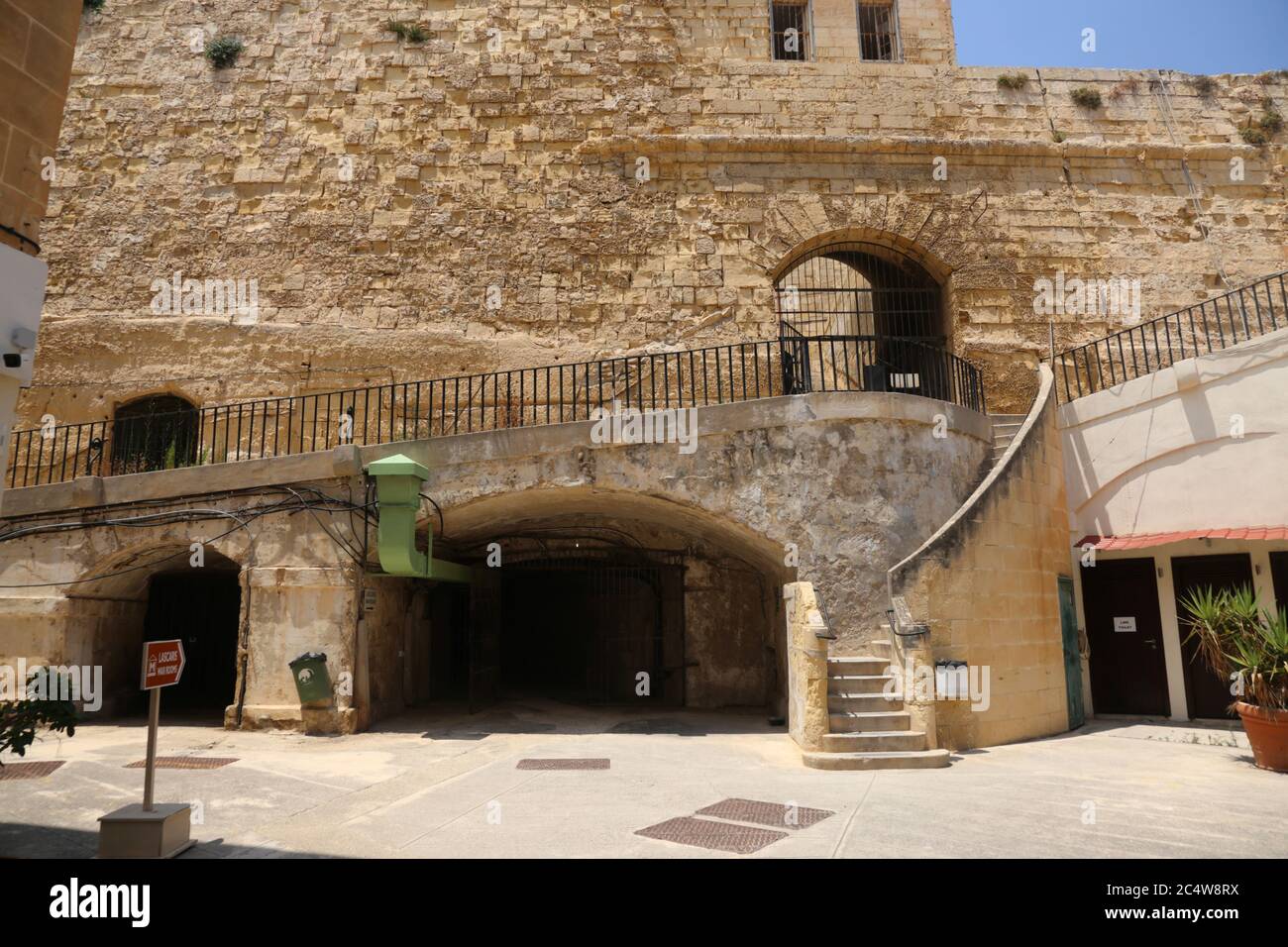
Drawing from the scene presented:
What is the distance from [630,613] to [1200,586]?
26.9ft

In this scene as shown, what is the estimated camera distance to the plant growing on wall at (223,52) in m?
15.3

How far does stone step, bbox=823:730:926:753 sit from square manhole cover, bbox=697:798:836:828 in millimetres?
1825

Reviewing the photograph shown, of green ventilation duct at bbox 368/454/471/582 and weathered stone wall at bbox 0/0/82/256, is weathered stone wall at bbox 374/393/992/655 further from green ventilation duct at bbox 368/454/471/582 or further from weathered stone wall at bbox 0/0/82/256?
weathered stone wall at bbox 0/0/82/256

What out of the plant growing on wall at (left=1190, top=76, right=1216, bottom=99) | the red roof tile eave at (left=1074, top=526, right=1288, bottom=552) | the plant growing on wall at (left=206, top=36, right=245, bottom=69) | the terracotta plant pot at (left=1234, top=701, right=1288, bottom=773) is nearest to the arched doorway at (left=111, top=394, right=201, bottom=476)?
the plant growing on wall at (left=206, top=36, right=245, bottom=69)

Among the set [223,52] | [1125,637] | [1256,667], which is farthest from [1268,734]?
[223,52]

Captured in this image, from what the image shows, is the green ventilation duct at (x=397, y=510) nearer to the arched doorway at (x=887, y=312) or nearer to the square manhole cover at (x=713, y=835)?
the square manhole cover at (x=713, y=835)

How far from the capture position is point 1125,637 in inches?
431

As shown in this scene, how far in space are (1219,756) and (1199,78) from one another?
1377 cm

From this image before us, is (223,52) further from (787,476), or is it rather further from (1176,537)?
(1176,537)

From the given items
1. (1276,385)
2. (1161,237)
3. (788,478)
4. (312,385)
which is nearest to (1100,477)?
(1276,385)

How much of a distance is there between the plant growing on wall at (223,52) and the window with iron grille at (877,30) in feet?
39.0

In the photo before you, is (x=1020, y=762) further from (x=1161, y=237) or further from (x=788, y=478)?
(x=1161, y=237)

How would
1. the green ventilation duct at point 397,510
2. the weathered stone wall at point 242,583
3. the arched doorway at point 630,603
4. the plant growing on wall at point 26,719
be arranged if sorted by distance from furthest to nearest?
the arched doorway at point 630,603 → the weathered stone wall at point 242,583 → the green ventilation duct at point 397,510 → the plant growing on wall at point 26,719

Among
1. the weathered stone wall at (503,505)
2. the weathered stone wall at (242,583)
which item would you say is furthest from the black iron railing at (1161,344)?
the weathered stone wall at (242,583)
